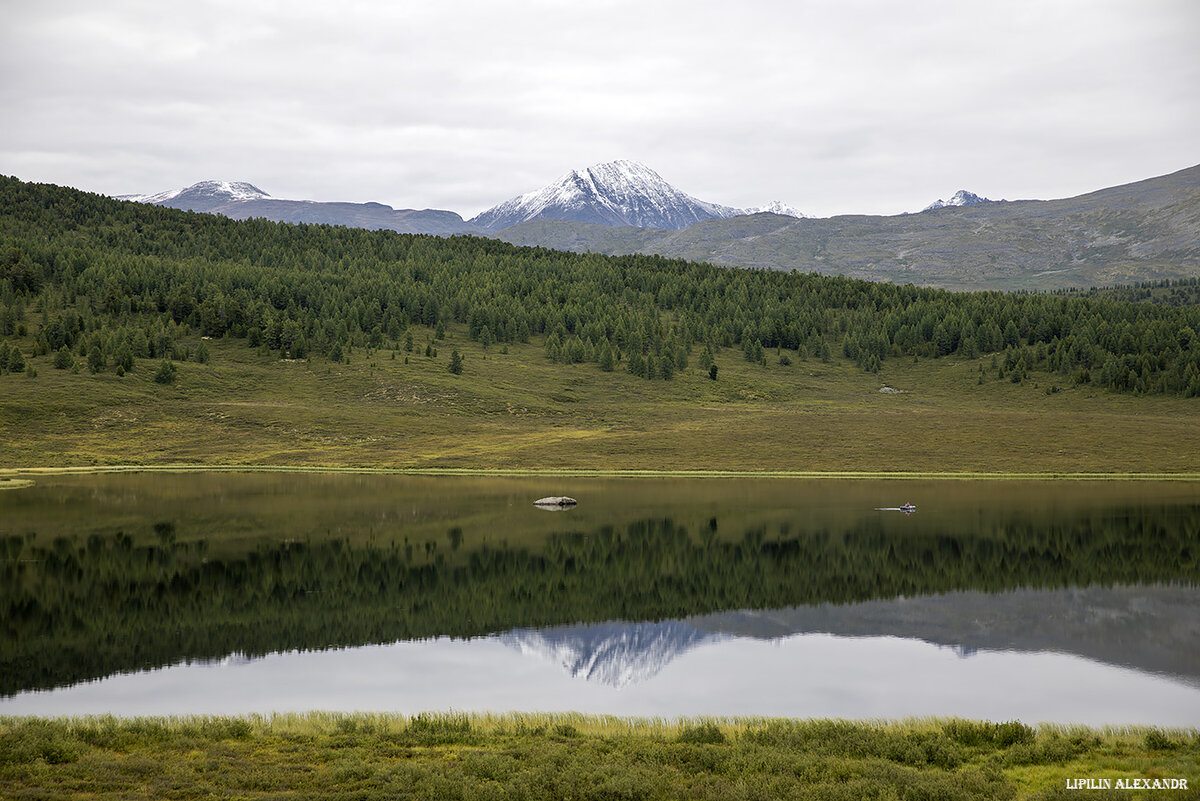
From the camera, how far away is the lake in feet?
85.7

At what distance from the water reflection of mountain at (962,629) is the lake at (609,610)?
0.16 m

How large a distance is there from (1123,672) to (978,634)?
19.2ft

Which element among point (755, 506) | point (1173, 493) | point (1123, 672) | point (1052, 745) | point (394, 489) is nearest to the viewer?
point (1052, 745)

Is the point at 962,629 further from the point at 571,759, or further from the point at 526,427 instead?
the point at 526,427

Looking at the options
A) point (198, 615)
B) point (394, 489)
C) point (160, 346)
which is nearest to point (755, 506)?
point (394, 489)

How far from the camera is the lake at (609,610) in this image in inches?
1029

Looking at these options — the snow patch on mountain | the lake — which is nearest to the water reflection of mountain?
the snow patch on mountain

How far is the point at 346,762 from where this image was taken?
18.4 meters

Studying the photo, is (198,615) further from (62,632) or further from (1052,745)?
(1052,745)

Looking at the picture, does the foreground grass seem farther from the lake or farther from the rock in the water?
the lake

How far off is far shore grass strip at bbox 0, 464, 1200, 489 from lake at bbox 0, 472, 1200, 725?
2894 cm

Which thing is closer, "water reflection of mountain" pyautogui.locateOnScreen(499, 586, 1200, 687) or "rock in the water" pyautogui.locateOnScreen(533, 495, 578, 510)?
"water reflection of mountain" pyautogui.locateOnScreen(499, 586, 1200, 687)

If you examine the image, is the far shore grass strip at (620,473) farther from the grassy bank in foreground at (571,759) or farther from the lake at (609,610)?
the grassy bank in foreground at (571,759)

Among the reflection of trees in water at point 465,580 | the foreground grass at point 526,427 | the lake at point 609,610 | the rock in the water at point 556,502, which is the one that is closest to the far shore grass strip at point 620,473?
the foreground grass at point 526,427
